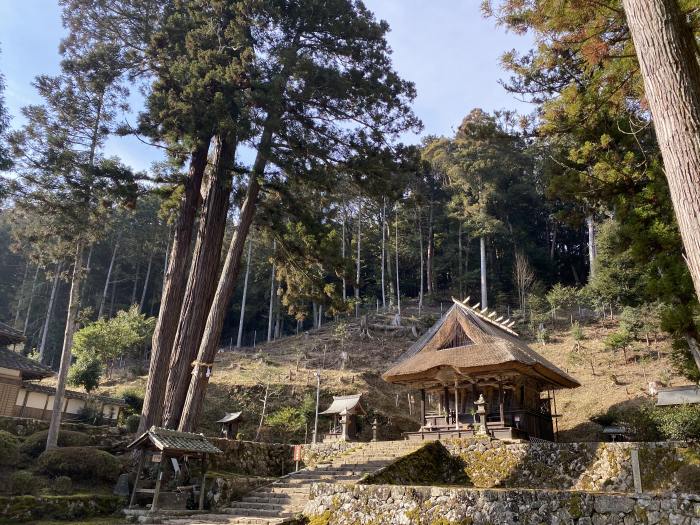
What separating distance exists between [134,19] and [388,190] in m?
8.27

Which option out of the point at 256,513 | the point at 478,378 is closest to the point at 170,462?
the point at 256,513

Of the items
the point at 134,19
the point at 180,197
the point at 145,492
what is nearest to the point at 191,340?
the point at 145,492

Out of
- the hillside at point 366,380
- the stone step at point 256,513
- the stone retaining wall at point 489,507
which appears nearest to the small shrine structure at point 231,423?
the hillside at point 366,380

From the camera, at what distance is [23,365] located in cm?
1808

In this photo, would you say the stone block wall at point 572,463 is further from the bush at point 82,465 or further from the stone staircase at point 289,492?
the bush at point 82,465

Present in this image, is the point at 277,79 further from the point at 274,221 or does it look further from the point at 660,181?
the point at 660,181

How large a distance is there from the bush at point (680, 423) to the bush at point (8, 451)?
54.4ft

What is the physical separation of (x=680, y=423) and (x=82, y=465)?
15.1 meters

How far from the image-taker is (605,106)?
9.52 metres

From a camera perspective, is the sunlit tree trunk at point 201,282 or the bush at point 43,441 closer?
the sunlit tree trunk at point 201,282

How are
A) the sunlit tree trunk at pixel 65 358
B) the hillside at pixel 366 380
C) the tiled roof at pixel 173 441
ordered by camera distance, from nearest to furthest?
the tiled roof at pixel 173 441
the sunlit tree trunk at pixel 65 358
the hillside at pixel 366 380

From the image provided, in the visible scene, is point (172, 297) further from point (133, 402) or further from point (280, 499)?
point (133, 402)

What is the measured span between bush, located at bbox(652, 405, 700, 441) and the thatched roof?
3.10 metres

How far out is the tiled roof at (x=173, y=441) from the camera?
9.73m
